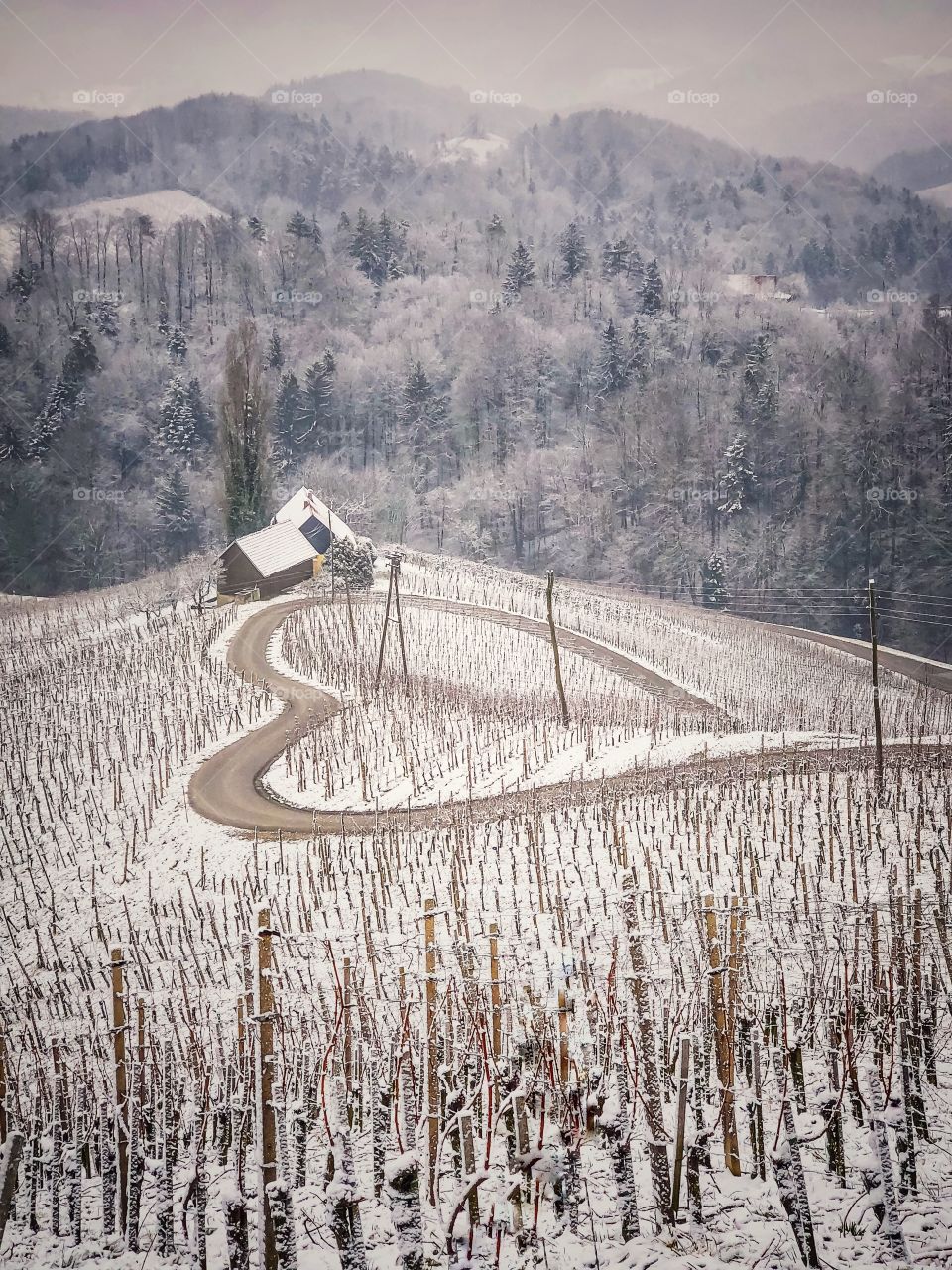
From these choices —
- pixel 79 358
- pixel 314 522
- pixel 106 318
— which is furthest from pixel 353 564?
pixel 106 318

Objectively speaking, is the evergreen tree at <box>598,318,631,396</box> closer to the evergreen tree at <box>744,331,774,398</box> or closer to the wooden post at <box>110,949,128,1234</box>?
the evergreen tree at <box>744,331,774,398</box>

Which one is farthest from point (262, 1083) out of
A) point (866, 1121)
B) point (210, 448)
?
point (210, 448)

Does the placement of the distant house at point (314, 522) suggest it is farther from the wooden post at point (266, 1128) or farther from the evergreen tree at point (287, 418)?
the evergreen tree at point (287, 418)

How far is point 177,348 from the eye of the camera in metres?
97.1

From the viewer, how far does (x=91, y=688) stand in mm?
29031

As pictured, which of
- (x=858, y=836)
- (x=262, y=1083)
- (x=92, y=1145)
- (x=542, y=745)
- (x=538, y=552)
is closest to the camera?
(x=262, y=1083)

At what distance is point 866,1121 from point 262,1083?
503 cm

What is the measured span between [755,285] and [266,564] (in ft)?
338

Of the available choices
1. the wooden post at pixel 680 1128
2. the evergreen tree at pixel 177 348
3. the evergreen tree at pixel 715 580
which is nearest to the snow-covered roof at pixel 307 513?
the evergreen tree at pixel 715 580

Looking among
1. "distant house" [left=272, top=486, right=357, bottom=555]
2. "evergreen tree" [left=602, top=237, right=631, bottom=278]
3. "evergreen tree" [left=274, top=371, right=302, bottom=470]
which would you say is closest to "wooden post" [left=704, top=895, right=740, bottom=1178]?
"distant house" [left=272, top=486, right=357, bottom=555]

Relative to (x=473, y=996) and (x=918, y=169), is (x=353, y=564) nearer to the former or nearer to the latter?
(x=473, y=996)

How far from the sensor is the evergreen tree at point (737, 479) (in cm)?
8056

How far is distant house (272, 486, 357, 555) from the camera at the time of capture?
49.1 m

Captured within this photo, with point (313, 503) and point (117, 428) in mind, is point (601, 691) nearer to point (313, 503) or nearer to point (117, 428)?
point (313, 503)
